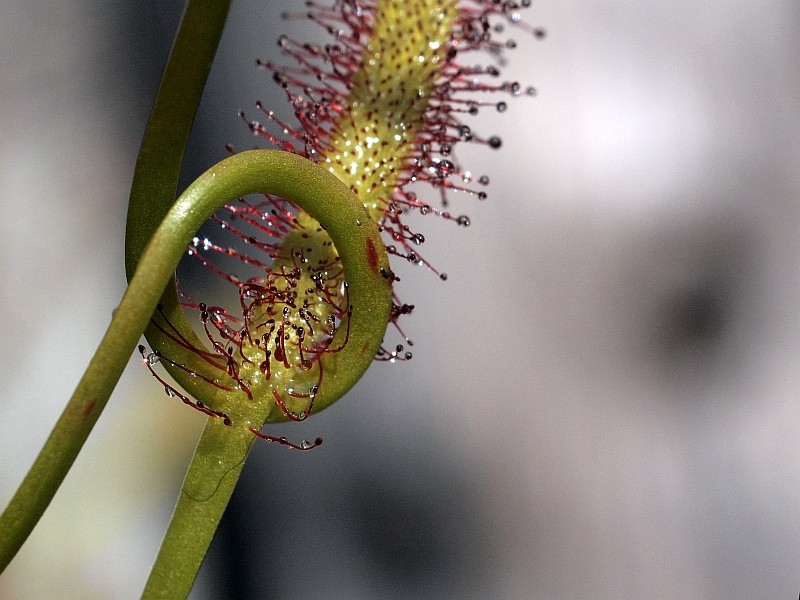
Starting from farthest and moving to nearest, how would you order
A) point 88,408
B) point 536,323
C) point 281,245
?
point 536,323, point 281,245, point 88,408

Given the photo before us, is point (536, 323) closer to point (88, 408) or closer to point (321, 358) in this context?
point (321, 358)

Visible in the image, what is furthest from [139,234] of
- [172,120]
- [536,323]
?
[536,323]

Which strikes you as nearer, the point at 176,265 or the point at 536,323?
the point at 176,265

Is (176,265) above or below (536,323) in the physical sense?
below

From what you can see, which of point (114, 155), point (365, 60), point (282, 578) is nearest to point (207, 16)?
point (365, 60)

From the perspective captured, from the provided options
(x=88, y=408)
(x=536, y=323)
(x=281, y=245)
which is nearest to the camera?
(x=88, y=408)

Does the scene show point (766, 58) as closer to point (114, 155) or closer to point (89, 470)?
point (114, 155)
